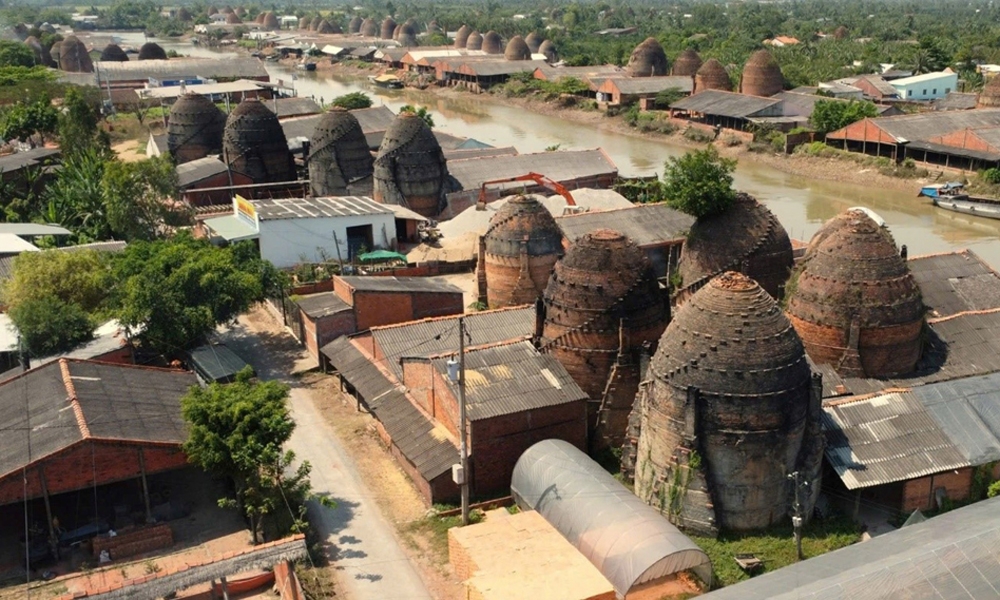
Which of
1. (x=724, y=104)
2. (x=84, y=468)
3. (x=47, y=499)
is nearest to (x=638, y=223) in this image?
(x=84, y=468)

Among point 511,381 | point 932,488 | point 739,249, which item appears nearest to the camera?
point 932,488

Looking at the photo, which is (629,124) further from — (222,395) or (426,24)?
(426,24)

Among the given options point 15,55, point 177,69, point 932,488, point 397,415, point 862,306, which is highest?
point 15,55

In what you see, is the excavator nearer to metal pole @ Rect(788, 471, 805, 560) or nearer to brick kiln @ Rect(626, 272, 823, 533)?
brick kiln @ Rect(626, 272, 823, 533)

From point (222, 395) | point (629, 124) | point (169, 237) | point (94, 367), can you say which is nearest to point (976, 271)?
point (222, 395)

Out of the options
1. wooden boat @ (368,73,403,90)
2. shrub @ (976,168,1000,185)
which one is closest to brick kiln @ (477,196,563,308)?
shrub @ (976,168,1000,185)

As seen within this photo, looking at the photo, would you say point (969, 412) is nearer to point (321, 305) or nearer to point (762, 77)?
point (321, 305)

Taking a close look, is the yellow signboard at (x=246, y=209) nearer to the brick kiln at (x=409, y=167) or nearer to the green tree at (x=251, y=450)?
the brick kiln at (x=409, y=167)

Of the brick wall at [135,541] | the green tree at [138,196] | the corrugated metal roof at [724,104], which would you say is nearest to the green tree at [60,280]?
the green tree at [138,196]
